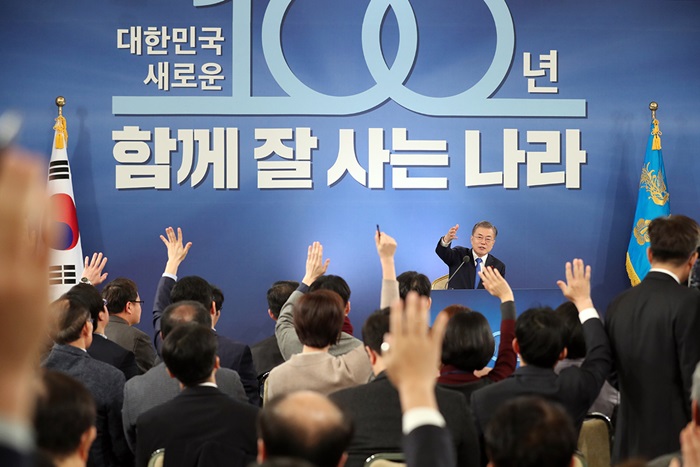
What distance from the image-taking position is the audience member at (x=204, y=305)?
11.6 feet

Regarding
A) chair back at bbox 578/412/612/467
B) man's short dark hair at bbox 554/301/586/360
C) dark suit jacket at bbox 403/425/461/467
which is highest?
dark suit jacket at bbox 403/425/461/467

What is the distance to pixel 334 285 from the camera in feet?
13.8

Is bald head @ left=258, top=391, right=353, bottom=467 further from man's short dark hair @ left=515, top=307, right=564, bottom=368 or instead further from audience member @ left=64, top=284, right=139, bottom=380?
audience member @ left=64, top=284, right=139, bottom=380

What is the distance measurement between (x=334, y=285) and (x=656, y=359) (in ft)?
5.75

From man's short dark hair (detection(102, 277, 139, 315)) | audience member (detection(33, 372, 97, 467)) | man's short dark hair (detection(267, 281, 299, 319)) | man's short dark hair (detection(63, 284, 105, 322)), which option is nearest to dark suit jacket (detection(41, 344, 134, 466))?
man's short dark hair (detection(63, 284, 105, 322))

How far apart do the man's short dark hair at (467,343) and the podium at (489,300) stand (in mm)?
1963

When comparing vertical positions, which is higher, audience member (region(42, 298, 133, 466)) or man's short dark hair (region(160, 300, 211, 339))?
man's short dark hair (region(160, 300, 211, 339))

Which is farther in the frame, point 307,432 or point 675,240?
point 675,240

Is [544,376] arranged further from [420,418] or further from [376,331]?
[420,418]

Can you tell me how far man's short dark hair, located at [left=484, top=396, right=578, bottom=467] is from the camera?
1.51 meters

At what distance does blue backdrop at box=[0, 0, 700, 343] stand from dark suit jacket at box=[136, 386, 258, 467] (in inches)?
185

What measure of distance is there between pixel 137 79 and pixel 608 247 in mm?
4251

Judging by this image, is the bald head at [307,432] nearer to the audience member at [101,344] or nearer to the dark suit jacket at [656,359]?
the dark suit jacket at [656,359]

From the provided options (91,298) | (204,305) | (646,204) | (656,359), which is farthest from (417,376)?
(646,204)
